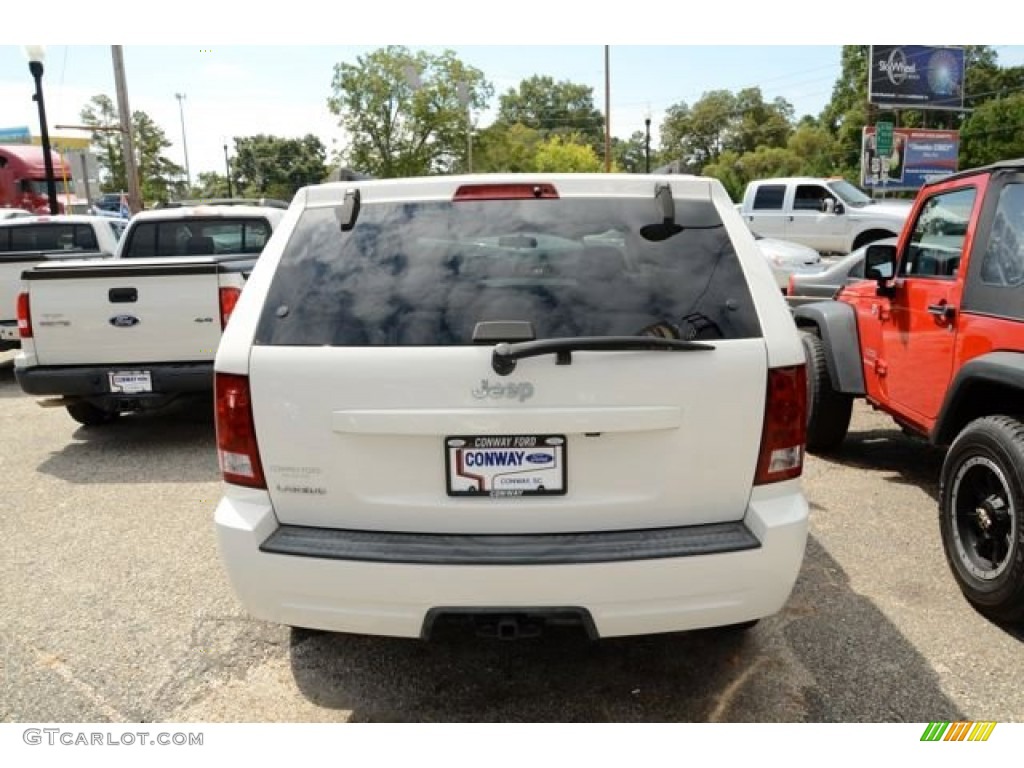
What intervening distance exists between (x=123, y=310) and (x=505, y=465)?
4.62 m

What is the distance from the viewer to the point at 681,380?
2412 millimetres

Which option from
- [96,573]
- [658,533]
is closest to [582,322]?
[658,533]

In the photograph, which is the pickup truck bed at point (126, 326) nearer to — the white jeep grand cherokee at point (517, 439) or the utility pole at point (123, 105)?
the white jeep grand cherokee at point (517, 439)

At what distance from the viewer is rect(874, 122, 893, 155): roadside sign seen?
2933cm

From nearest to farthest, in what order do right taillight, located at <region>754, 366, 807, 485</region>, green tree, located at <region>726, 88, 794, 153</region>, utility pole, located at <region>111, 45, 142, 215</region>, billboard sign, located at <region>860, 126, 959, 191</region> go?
right taillight, located at <region>754, 366, 807, 485</region>
utility pole, located at <region>111, 45, 142, 215</region>
billboard sign, located at <region>860, 126, 959, 191</region>
green tree, located at <region>726, 88, 794, 153</region>

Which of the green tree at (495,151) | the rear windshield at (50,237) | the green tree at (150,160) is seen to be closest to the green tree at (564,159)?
the green tree at (495,151)

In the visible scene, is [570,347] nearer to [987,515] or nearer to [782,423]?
[782,423]

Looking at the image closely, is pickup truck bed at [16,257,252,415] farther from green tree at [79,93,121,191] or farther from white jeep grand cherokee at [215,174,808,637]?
green tree at [79,93,121,191]

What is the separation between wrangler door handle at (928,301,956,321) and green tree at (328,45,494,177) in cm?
4857

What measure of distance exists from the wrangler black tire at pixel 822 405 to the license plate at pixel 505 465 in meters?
3.57

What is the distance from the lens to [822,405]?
18.2 ft

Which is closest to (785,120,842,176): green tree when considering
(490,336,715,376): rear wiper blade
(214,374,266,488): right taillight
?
(490,336,715,376): rear wiper blade

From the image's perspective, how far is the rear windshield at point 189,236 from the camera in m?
8.14

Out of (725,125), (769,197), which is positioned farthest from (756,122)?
(769,197)
